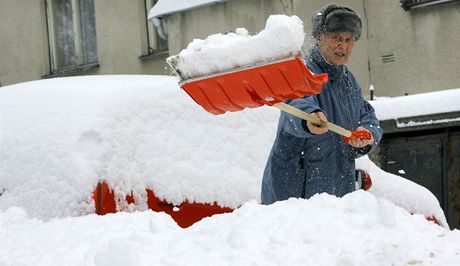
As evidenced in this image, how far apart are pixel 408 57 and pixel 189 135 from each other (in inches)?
223

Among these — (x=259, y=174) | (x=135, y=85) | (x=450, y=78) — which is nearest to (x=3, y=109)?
(x=135, y=85)

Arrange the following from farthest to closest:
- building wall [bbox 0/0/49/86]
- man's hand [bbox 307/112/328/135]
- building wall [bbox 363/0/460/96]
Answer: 1. building wall [bbox 0/0/49/86]
2. building wall [bbox 363/0/460/96]
3. man's hand [bbox 307/112/328/135]

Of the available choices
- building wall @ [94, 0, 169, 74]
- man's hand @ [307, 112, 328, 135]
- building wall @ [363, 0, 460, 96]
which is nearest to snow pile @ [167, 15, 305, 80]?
man's hand @ [307, 112, 328, 135]

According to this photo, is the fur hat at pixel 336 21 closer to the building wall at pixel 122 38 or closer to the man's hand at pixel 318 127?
the man's hand at pixel 318 127

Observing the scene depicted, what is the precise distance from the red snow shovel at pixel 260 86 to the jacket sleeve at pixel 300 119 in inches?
2.9

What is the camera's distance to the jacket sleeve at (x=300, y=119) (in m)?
3.05

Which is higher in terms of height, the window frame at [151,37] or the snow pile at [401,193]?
the window frame at [151,37]

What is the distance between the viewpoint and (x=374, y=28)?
9336 mm

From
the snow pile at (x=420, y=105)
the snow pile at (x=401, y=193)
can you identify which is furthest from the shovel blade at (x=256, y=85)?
the snow pile at (x=420, y=105)

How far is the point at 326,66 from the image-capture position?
3.36 m

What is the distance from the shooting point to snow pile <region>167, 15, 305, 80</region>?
272 cm

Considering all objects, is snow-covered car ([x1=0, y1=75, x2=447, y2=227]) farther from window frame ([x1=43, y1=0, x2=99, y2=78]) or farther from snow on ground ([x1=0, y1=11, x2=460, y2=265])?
window frame ([x1=43, y1=0, x2=99, y2=78])

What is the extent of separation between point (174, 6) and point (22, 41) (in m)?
5.62

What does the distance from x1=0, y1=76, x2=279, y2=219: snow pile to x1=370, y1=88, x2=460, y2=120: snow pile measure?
307 centimetres
